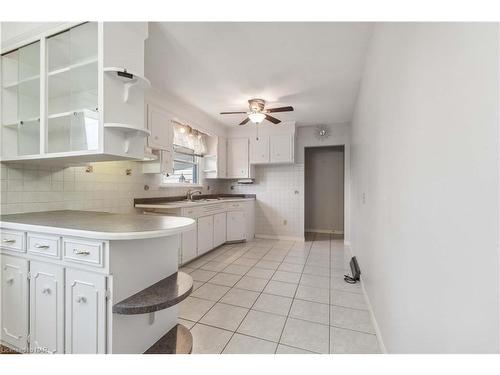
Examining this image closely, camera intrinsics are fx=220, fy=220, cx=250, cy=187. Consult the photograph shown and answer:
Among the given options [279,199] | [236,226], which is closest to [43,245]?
[236,226]

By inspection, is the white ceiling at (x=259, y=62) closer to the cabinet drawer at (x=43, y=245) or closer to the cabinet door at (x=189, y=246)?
the cabinet drawer at (x=43, y=245)

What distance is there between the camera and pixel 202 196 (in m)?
4.61

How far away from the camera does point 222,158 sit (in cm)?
495

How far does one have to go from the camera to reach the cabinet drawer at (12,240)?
150 cm

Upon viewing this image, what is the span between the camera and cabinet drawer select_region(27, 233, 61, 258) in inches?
54.1

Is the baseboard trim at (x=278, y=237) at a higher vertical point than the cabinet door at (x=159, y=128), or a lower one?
lower

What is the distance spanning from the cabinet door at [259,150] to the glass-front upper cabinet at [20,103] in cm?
358

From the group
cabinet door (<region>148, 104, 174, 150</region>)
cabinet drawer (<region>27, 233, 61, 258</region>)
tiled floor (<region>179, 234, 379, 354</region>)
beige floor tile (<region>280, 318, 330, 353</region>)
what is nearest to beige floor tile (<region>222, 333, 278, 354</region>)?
tiled floor (<region>179, 234, 379, 354</region>)

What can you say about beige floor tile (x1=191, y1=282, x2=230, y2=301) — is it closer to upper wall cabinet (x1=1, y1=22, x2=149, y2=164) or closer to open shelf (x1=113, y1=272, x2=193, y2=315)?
open shelf (x1=113, y1=272, x2=193, y2=315)

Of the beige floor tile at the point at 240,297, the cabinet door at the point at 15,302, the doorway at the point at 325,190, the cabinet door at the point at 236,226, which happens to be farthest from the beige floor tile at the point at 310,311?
the doorway at the point at 325,190

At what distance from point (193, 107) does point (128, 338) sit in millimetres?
3416

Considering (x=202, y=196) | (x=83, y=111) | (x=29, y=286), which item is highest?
(x=83, y=111)
